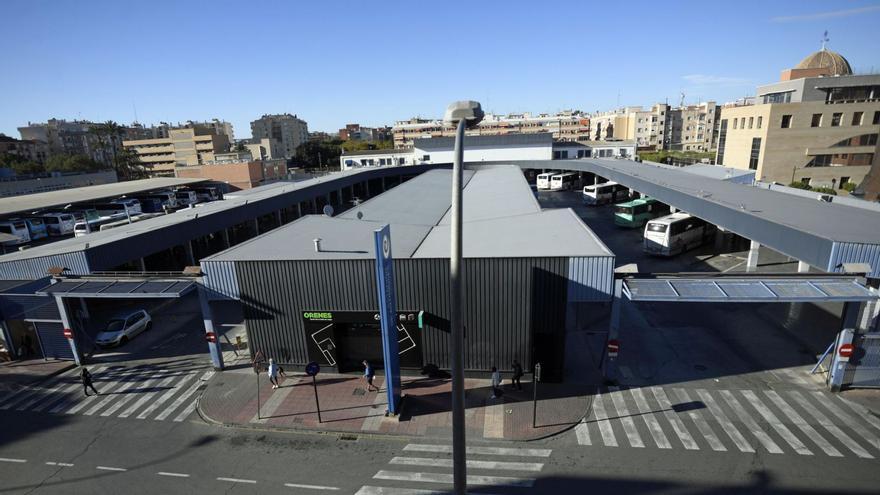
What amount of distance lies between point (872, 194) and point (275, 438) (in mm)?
50758

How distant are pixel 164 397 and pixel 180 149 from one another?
113 metres

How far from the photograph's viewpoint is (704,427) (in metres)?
12.3

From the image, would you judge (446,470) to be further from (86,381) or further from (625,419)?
(86,381)

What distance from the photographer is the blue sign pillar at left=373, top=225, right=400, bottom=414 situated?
12.0 meters

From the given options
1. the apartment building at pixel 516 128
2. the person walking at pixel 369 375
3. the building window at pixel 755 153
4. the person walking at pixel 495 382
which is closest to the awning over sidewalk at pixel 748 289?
the person walking at pixel 495 382

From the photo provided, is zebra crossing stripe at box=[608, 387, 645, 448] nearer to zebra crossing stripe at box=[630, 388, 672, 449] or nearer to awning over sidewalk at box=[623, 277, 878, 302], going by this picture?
zebra crossing stripe at box=[630, 388, 672, 449]

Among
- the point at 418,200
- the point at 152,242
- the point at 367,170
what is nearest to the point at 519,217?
the point at 418,200

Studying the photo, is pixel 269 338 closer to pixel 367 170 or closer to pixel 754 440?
pixel 754 440

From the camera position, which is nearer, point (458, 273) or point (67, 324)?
point (458, 273)

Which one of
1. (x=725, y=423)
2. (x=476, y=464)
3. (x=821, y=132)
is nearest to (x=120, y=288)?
(x=476, y=464)

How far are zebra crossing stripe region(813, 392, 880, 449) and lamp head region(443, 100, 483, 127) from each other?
13943mm

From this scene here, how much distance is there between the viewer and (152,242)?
22.6 meters

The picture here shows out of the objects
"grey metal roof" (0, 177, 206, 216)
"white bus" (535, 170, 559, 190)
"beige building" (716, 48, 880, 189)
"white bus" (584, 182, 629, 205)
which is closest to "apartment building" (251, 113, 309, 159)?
"grey metal roof" (0, 177, 206, 216)

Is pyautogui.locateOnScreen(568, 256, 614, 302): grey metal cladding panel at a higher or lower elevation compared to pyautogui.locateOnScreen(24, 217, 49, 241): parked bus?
higher
